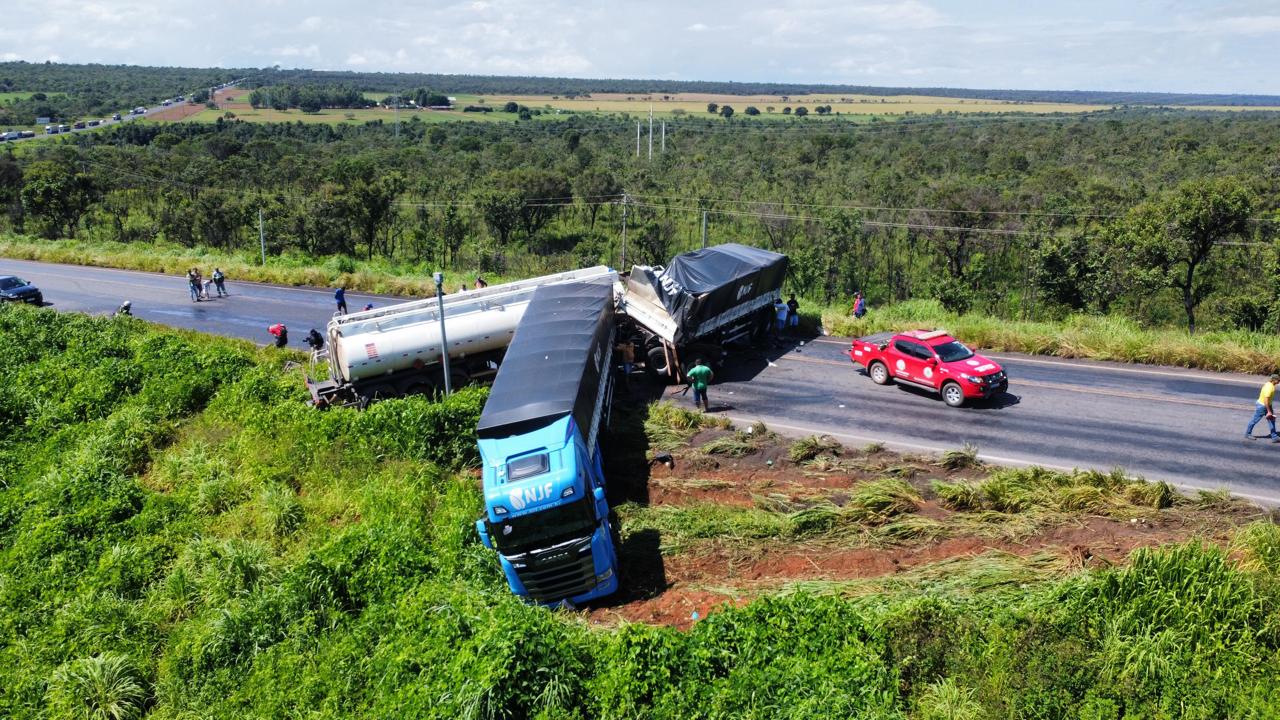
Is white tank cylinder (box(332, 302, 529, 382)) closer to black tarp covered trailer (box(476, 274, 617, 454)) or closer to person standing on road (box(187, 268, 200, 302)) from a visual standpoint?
black tarp covered trailer (box(476, 274, 617, 454))

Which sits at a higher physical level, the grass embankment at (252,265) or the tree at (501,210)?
the tree at (501,210)

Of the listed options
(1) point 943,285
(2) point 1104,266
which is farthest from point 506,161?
(2) point 1104,266

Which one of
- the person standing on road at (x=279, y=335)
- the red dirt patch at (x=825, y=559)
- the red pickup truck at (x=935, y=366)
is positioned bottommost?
the red dirt patch at (x=825, y=559)

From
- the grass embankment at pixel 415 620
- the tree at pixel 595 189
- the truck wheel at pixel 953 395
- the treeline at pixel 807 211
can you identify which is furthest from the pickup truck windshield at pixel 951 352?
the tree at pixel 595 189

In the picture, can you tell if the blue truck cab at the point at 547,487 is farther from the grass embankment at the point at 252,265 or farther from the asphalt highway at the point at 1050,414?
the grass embankment at the point at 252,265

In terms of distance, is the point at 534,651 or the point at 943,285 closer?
the point at 534,651

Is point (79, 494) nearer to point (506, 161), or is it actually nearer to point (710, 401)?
point (710, 401)

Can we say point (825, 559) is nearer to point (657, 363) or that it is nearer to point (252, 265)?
point (657, 363)
